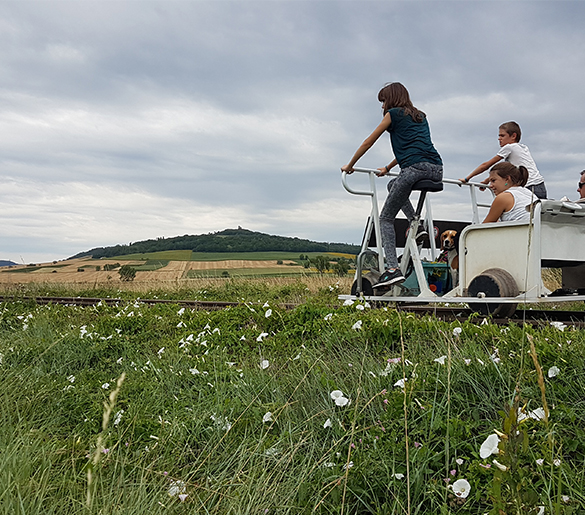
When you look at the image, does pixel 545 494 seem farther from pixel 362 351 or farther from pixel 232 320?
pixel 232 320

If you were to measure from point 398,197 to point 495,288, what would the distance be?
2.02 m

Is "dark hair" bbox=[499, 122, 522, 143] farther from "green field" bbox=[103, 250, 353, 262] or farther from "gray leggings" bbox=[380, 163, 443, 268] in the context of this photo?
"green field" bbox=[103, 250, 353, 262]

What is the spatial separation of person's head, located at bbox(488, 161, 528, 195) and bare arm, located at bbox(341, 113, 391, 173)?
161cm

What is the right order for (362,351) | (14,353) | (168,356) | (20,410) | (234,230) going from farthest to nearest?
(234,230)
(14,353)
(168,356)
(362,351)
(20,410)

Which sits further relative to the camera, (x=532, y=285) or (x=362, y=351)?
(x=532, y=285)

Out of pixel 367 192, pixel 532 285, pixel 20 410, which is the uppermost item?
pixel 367 192

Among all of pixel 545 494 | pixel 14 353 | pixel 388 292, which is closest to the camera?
pixel 545 494

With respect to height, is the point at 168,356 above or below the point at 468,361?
below

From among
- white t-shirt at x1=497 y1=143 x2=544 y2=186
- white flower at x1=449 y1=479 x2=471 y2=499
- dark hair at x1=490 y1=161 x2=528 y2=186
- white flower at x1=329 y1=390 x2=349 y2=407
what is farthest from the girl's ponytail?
white flower at x1=449 y1=479 x2=471 y2=499

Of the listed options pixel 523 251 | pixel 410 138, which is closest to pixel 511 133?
pixel 410 138

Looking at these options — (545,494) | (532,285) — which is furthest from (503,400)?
(532,285)

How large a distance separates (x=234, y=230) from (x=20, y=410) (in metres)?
69.5

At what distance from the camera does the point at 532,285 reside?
5.73 m

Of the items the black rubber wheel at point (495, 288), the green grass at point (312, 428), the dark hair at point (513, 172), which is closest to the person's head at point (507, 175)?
the dark hair at point (513, 172)
